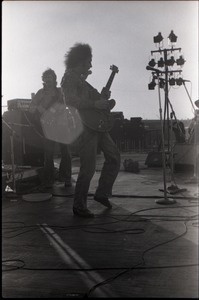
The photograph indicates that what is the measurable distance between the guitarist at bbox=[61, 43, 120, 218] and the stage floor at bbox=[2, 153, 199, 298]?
206 mm

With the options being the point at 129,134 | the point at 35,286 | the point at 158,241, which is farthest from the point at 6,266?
the point at 129,134

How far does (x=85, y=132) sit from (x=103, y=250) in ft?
4.93

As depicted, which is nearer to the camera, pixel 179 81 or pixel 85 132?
pixel 85 132

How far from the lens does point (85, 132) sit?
388 cm

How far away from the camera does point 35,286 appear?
2014mm

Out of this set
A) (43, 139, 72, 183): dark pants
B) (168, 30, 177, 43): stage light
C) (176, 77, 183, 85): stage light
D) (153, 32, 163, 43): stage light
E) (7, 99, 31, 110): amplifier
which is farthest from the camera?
(176, 77, 183, 85): stage light

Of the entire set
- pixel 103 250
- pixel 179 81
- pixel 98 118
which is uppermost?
pixel 179 81

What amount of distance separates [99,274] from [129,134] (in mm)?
15164

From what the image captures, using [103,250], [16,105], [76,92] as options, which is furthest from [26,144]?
[103,250]

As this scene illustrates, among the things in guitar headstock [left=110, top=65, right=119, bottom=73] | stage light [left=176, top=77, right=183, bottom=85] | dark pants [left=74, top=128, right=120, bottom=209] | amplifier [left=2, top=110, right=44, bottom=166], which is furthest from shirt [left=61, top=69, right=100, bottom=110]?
stage light [left=176, top=77, right=183, bottom=85]

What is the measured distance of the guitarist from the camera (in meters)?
3.85

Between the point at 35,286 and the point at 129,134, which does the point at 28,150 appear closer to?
the point at 35,286

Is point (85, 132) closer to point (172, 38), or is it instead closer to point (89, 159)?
point (89, 159)

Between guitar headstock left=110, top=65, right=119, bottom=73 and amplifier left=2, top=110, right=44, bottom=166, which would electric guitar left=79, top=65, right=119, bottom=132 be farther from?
amplifier left=2, top=110, right=44, bottom=166
